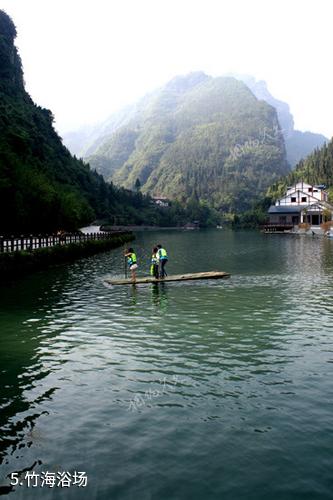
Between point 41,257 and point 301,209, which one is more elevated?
point 301,209

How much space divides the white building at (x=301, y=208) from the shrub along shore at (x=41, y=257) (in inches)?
3778

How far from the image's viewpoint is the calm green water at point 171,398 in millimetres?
9398

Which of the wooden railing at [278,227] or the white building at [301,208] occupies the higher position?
the white building at [301,208]

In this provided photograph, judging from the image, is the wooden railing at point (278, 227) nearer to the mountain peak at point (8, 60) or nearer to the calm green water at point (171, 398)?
the mountain peak at point (8, 60)

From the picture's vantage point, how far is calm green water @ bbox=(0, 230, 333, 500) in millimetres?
9398

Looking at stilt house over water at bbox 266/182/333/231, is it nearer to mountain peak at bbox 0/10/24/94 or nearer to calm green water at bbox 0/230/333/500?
mountain peak at bbox 0/10/24/94

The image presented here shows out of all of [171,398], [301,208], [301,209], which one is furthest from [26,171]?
[301,208]

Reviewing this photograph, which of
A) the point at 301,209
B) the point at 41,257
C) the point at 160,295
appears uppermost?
the point at 301,209

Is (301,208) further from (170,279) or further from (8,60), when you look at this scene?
(170,279)

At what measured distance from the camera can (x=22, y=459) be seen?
10039 millimetres

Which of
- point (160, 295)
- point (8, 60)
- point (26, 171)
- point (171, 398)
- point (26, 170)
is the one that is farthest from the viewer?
point (8, 60)

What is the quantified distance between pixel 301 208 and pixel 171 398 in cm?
14891

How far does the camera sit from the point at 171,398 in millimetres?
13258

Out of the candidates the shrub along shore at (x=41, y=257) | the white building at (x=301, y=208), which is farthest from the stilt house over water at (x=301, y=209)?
the shrub along shore at (x=41, y=257)
